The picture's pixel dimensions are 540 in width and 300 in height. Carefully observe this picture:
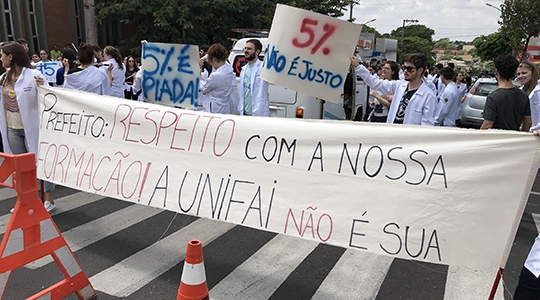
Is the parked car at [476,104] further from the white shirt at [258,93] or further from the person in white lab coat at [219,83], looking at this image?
the person in white lab coat at [219,83]

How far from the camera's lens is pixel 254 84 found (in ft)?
19.2

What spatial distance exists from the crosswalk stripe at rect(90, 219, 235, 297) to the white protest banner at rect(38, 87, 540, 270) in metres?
0.66

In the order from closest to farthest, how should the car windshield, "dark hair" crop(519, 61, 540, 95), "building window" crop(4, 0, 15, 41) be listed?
"dark hair" crop(519, 61, 540, 95)
the car windshield
"building window" crop(4, 0, 15, 41)

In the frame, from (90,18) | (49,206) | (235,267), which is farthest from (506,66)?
(90,18)

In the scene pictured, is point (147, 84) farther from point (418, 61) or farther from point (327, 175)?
point (327, 175)

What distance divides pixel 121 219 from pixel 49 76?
5.22m

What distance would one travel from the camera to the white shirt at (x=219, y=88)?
6.03 metres

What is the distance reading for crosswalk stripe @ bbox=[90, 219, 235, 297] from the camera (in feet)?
11.3

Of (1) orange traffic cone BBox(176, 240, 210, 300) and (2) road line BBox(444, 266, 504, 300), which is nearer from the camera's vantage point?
(1) orange traffic cone BBox(176, 240, 210, 300)

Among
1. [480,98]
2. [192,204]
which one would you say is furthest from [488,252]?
[480,98]

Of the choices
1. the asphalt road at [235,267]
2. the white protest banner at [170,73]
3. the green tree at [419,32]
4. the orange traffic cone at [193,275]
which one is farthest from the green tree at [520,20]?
the green tree at [419,32]

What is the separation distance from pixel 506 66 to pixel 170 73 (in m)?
4.09

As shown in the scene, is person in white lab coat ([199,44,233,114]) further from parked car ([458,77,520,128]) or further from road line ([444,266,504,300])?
parked car ([458,77,520,128])

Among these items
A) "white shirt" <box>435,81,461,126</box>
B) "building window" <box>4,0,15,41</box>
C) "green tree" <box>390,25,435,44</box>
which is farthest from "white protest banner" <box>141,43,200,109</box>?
"green tree" <box>390,25,435,44</box>
